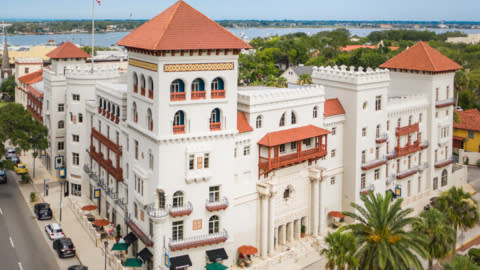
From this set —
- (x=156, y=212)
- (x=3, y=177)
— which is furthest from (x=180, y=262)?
(x=3, y=177)

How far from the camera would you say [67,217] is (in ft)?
219

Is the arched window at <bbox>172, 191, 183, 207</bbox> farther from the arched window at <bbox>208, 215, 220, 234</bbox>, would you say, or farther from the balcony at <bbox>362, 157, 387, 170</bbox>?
the balcony at <bbox>362, 157, 387, 170</bbox>

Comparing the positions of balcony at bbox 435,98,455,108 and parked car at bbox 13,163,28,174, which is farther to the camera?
parked car at bbox 13,163,28,174

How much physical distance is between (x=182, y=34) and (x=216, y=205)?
52.5ft

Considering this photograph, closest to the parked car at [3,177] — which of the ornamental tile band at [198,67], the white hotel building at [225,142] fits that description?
the white hotel building at [225,142]

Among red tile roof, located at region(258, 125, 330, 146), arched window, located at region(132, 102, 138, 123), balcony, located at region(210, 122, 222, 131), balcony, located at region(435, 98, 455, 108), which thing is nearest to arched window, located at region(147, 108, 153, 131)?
arched window, located at region(132, 102, 138, 123)

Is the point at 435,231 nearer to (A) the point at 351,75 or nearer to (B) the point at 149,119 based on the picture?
(A) the point at 351,75

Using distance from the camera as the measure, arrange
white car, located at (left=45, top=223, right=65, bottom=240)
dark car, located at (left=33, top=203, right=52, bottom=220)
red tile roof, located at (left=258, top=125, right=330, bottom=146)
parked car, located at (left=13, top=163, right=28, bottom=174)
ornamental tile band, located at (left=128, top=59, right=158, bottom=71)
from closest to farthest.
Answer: ornamental tile band, located at (left=128, top=59, right=158, bottom=71) < red tile roof, located at (left=258, top=125, right=330, bottom=146) < white car, located at (left=45, top=223, right=65, bottom=240) < dark car, located at (left=33, top=203, right=52, bottom=220) < parked car, located at (left=13, top=163, right=28, bottom=174)

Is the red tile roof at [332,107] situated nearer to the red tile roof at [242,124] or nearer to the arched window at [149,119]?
the red tile roof at [242,124]

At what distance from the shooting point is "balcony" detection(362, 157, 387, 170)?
2546 inches

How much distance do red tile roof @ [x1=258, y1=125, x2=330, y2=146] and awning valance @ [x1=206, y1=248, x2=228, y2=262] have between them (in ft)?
37.0

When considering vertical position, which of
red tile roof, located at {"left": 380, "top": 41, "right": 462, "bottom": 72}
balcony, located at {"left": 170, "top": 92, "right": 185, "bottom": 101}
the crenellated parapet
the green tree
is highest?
red tile roof, located at {"left": 380, "top": 41, "right": 462, "bottom": 72}

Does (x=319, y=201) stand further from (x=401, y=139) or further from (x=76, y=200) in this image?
(x=76, y=200)

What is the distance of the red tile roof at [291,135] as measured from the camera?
54.8 metres
